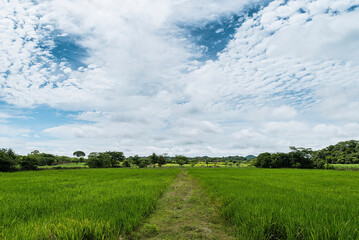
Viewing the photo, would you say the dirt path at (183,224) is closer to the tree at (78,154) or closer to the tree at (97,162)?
the tree at (97,162)

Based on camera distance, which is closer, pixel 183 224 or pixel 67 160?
pixel 183 224

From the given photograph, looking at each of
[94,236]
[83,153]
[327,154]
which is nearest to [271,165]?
[327,154]

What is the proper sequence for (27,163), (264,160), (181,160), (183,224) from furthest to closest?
(181,160)
(264,160)
(27,163)
(183,224)

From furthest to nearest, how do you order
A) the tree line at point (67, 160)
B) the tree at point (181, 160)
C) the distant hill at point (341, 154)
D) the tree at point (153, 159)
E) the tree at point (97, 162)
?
the tree at point (181, 160) → the tree at point (153, 159) → the tree at point (97, 162) → the distant hill at point (341, 154) → the tree line at point (67, 160)

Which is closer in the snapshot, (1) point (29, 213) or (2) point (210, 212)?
(1) point (29, 213)

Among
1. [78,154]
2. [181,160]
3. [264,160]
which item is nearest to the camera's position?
[264,160]

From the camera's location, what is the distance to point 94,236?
136 inches

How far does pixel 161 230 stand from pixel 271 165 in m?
76.0

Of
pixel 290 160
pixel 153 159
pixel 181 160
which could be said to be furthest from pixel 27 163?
pixel 290 160

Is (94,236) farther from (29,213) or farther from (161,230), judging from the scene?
(29,213)

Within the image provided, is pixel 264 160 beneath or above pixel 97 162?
above

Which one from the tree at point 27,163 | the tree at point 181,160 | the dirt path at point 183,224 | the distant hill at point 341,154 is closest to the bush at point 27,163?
the tree at point 27,163

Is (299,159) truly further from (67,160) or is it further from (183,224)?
(67,160)

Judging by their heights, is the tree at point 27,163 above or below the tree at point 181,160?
above
